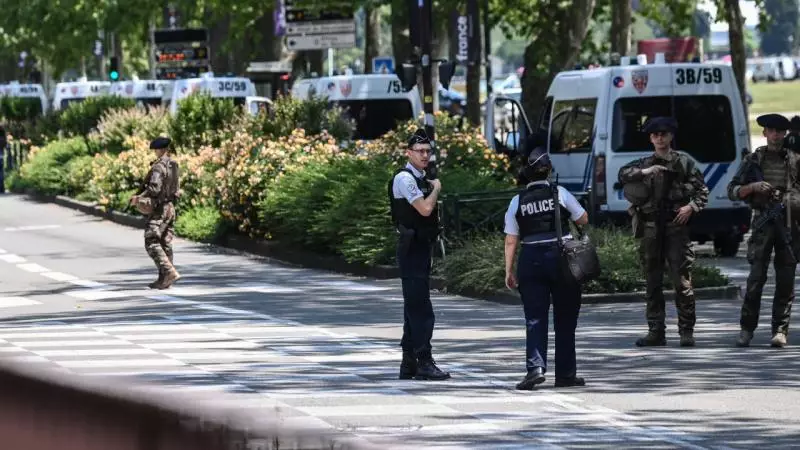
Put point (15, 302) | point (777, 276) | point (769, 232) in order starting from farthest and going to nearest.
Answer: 1. point (15, 302)
2. point (777, 276)
3. point (769, 232)

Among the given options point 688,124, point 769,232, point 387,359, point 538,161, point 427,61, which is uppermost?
point 427,61

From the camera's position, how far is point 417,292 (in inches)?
429

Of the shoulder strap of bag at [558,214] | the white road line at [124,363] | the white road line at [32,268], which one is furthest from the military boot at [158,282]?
the shoulder strap of bag at [558,214]

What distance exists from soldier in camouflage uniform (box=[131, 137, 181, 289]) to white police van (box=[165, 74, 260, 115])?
1825 cm

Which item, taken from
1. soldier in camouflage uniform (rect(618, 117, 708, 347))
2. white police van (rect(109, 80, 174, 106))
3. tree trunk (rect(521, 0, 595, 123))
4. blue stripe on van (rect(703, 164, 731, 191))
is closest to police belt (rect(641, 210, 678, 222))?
soldier in camouflage uniform (rect(618, 117, 708, 347))

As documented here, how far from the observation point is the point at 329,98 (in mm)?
28875

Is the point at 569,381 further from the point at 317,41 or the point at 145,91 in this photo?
the point at 145,91

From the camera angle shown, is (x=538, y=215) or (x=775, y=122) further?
(x=775, y=122)

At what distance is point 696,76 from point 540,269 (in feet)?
39.7

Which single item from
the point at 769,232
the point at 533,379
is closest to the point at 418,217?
the point at 533,379

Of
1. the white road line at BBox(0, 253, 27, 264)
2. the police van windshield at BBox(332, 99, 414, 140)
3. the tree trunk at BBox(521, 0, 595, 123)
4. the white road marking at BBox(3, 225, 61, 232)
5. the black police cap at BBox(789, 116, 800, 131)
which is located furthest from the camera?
the tree trunk at BBox(521, 0, 595, 123)

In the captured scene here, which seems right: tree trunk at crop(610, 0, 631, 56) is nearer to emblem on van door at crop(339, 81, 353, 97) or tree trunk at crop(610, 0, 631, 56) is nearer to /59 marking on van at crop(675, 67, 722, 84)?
emblem on van door at crop(339, 81, 353, 97)

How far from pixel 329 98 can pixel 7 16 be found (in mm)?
28659

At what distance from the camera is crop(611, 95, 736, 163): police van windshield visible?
71.2 ft
